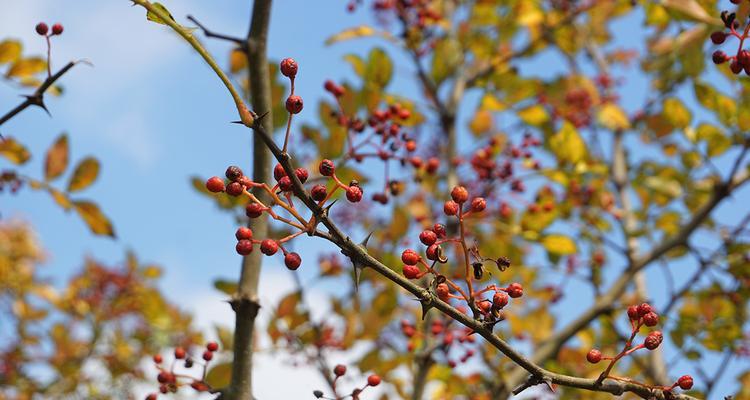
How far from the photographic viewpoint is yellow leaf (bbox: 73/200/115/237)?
9.03ft

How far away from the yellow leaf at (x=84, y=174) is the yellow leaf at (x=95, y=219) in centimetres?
18

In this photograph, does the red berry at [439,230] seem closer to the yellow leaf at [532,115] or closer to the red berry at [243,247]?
the red berry at [243,247]

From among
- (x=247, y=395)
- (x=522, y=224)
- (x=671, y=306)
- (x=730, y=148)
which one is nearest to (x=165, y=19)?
(x=247, y=395)

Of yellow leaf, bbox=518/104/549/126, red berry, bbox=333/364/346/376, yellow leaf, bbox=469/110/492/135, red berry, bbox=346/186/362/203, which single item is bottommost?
red berry, bbox=346/186/362/203

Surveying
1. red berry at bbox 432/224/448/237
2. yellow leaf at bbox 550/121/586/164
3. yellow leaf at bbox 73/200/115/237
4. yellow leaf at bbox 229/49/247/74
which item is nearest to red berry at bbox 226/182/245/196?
red berry at bbox 432/224/448/237

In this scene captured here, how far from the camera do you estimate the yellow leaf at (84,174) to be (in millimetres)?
2980

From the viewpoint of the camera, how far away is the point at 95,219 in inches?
109

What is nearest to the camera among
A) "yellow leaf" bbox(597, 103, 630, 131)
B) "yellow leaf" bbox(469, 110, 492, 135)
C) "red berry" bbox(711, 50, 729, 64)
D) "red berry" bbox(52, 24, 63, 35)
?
"red berry" bbox(711, 50, 729, 64)

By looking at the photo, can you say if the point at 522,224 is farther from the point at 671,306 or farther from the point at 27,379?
the point at 27,379

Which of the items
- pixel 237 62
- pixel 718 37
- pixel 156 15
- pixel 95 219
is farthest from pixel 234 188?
pixel 237 62

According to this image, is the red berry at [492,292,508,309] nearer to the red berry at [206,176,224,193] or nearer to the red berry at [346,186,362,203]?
the red berry at [346,186,362,203]

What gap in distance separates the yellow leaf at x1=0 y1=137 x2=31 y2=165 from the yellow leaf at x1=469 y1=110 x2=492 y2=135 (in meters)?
3.36

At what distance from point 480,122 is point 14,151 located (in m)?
3.45

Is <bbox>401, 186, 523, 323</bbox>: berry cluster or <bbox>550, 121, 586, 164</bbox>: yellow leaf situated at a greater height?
<bbox>550, 121, 586, 164</bbox>: yellow leaf
